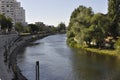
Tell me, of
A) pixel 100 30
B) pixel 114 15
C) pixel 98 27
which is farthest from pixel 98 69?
pixel 114 15

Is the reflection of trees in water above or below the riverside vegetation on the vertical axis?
below

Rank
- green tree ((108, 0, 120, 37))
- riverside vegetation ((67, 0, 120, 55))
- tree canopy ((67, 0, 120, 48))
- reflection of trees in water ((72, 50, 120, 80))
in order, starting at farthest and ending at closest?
green tree ((108, 0, 120, 37)) < tree canopy ((67, 0, 120, 48)) < riverside vegetation ((67, 0, 120, 55)) < reflection of trees in water ((72, 50, 120, 80))

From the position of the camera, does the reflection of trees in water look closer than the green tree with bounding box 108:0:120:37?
Yes

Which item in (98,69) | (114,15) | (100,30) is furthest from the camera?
(114,15)

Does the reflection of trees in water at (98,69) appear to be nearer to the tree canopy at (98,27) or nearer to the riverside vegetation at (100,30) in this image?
the riverside vegetation at (100,30)

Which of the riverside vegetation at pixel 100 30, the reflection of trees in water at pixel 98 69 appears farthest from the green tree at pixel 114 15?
the reflection of trees in water at pixel 98 69

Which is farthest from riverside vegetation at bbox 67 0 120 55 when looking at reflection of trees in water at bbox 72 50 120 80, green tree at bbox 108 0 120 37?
reflection of trees in water at bbox 72 50 120 80

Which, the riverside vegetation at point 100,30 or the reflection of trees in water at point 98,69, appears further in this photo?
the riverside vegetation at point 100,30

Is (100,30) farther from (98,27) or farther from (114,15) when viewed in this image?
(114,15)

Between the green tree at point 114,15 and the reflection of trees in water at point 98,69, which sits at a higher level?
the green tree at point 114,15

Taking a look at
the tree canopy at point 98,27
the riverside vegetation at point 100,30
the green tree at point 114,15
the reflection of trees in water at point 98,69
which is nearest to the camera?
the reflection of trees in water at point 98,69

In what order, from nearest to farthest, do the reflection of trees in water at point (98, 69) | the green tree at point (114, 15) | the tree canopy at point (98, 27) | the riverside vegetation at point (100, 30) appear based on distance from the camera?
the reflection of trees in water at point (98, 69), the riverside vegetation at point (100, 30), the tree canopy at point (98, 27), the green tree at point (114, 15)

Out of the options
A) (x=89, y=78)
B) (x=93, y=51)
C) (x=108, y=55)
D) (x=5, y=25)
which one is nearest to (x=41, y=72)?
(x=89, y=78)

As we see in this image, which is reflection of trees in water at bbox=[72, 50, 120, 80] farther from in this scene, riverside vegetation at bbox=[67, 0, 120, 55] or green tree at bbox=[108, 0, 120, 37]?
green tree at bbox=[108, 0, 120, 37]
